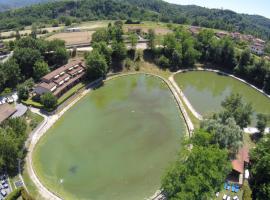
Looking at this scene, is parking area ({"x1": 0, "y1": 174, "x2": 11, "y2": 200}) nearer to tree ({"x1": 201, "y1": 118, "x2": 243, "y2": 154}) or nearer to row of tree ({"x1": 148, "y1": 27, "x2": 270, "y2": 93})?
tree ({"x1": 201, "y1": 118, "x2": 243, "y2": 154})

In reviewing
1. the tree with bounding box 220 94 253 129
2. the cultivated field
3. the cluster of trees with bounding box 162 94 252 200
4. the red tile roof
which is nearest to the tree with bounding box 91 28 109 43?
the cultivated field

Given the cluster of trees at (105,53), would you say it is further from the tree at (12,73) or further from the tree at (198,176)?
the tree at (198,176)

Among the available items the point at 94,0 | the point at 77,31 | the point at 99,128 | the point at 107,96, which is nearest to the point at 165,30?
the point at 77,31

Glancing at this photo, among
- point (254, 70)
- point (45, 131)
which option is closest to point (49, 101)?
point (45, 131)

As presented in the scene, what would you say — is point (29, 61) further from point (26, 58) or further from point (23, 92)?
point (23, 92)

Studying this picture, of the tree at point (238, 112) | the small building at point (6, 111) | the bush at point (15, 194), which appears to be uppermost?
the tree at point (238, 112)

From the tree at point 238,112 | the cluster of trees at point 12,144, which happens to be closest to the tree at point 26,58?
the cluster of trees at point 12,144
